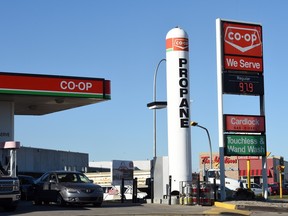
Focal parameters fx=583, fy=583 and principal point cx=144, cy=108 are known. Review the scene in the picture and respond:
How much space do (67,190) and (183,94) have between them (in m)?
8.04

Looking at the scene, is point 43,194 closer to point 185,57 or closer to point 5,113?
point 5,113

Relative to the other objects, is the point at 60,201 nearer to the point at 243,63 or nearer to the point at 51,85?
the point at 51,85

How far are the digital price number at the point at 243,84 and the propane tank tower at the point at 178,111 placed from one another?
1.86m

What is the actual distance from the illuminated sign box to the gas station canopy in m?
A: 5.90

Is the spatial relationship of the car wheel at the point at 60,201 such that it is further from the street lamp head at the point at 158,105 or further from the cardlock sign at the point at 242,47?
the cardlock sign at the point at 242,47

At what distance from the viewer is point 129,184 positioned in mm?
32656

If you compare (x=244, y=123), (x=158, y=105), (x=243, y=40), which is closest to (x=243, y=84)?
(x=244, y=123)

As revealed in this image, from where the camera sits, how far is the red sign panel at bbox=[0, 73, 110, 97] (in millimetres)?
23781

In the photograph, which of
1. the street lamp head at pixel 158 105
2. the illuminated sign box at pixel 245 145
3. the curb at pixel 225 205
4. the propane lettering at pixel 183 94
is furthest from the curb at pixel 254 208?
the street lamp head at pixel 158 105

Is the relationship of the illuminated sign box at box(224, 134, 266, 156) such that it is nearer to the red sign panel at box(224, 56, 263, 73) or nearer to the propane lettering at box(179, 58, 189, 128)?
the propane lettering at box(179, 58, 189, 128)

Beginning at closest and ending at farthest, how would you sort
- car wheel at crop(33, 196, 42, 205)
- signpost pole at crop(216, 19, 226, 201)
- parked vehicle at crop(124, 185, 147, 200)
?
1. car wheel at crop(33, 196, 42, 205)
2. signpost pole at crop(216, 19, 226, 201)
3. parked vehicle at crop(124, 185, 147, 200)

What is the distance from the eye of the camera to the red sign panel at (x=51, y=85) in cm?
2378

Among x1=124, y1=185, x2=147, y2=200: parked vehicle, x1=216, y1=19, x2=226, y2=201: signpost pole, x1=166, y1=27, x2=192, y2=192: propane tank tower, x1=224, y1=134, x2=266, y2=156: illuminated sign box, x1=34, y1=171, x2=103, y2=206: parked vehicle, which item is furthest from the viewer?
x1=124, y1=185, x2=147, y2=200: parked vehicle

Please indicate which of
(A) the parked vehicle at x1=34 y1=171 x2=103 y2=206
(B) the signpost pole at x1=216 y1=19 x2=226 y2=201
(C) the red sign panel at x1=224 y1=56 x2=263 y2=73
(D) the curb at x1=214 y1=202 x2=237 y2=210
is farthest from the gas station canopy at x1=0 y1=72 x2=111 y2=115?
(D) the curb at x1=214 y1=202 x2=237 y2=210
